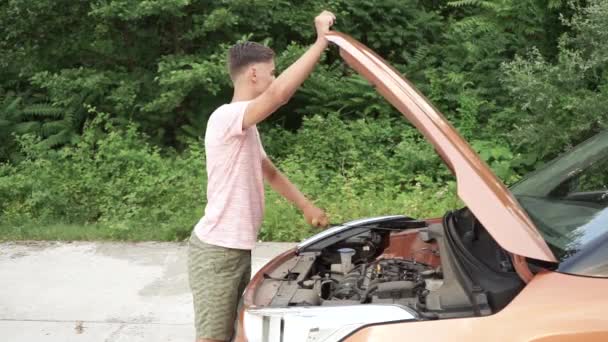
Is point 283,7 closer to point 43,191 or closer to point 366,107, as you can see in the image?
point 366,107

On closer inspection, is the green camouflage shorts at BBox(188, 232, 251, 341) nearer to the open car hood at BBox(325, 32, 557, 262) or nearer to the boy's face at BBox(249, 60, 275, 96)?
the boy's face at BBox(249, 60, 275, 96)

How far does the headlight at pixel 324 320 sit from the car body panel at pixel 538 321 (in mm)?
38

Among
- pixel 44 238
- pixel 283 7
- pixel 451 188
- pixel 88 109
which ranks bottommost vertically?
pixel 44 238

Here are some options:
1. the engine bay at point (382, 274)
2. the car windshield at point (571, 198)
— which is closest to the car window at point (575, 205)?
the car windshield at point (571, 198)

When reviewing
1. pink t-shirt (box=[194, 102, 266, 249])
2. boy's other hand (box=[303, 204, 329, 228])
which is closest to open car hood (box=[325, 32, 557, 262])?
pink t-shirt (box=[194, 102, 266, 249])

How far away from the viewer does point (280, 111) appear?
33.2ft

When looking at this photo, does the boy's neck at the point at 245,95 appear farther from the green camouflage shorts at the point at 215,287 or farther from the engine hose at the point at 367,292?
the engine hose at the point at 367,292

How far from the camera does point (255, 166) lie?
3084 millimetres

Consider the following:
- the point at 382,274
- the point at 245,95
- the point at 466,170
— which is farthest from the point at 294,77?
the point at 382,274

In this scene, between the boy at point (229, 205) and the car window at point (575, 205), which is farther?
the boy at point (229, 205)

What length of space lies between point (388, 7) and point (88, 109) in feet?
15.1

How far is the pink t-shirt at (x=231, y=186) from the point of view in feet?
9.76

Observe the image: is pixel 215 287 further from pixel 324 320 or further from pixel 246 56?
pixel 246 56

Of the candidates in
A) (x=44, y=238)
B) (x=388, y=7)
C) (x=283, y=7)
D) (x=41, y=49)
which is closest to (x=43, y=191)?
(x=44, y=238)
